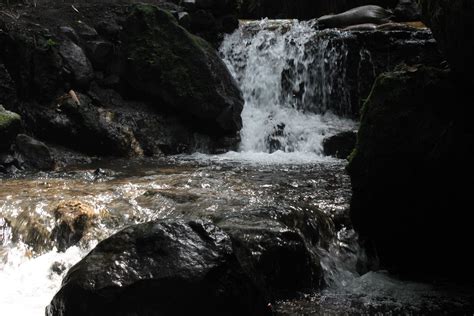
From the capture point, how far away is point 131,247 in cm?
421

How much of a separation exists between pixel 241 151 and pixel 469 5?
8235 millimetres

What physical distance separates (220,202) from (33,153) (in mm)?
4743

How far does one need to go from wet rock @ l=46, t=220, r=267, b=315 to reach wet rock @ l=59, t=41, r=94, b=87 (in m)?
8.05

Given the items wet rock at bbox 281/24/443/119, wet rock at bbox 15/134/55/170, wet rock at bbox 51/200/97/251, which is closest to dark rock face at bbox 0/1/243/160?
wet rock at bbox 15/134/55/170

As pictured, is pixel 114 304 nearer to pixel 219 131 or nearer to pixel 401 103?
pixel 401 103

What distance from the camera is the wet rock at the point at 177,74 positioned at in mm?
12008

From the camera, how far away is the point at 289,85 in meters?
13.9

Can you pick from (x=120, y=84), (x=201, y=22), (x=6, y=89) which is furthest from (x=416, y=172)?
(x=201, y=22)

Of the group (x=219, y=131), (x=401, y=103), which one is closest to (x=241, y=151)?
(x=219, y=131)

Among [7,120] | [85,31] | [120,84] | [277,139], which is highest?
[85,31]

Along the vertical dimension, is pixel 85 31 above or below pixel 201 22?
below

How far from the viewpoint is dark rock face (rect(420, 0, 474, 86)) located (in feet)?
13.9

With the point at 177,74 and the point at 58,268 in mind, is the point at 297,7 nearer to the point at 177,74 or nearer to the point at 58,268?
the point at 177,74

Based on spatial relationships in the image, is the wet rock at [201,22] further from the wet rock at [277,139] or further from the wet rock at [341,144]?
the wet rock at [341,144]
